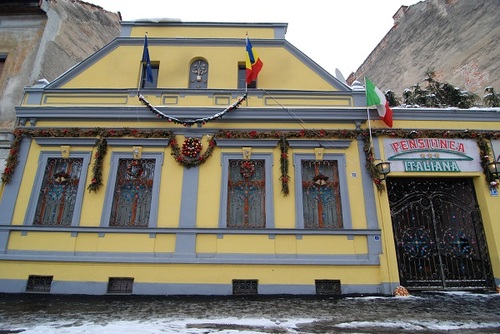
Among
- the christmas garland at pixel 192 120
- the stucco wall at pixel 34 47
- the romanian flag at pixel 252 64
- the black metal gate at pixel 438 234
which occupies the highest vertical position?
the stucco wall at pixel 34 47

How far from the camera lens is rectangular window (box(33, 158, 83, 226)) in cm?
856

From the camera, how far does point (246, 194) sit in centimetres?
880

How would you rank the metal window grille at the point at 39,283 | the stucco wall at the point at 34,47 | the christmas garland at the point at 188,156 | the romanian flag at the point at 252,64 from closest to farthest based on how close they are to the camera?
the metal window grille at the point at 39,283 < the christmas garland at the point at 188,156 < the romanian flag at the point at 252,64 < the stucco wall at the point at 34,47

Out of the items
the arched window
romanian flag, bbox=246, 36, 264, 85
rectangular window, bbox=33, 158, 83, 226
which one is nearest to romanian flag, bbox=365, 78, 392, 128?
romanian flag, bbox=246, 36, 264, 85

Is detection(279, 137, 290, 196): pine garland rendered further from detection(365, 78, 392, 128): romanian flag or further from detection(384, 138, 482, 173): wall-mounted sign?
detection(384, 138, 482, 173): wall-mounted sign

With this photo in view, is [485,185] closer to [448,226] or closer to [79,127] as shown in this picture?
[448,226]

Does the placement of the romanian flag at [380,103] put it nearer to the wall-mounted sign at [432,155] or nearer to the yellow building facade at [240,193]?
the yellow building facade at [240,193]

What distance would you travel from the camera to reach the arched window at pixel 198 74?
10.2 meters

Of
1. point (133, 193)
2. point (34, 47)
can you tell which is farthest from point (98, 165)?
point (34, 47)

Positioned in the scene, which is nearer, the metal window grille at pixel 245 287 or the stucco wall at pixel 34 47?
the metal window grille at pixel 245 287

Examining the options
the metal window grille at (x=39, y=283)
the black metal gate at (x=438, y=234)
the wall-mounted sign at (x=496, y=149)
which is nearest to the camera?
the metal window grille at (x=39, y=283)

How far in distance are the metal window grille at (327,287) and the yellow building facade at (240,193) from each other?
1.0 inches

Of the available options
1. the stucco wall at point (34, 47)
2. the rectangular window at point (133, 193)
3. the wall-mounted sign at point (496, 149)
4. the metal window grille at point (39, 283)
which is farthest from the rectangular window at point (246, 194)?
the stucco wall at point (34, 47)

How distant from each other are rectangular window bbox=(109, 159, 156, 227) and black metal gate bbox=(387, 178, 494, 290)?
692cm
